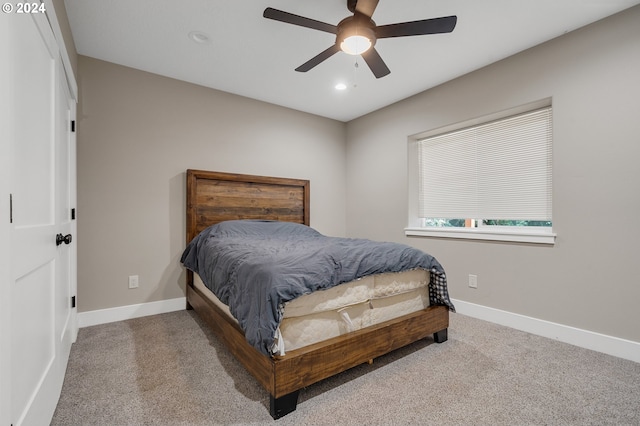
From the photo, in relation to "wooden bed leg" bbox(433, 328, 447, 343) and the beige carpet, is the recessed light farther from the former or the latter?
"wooden bed leg" bbox(433, 328, 447, 343)

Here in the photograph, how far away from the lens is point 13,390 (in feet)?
3.27

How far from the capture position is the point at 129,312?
2.90 m

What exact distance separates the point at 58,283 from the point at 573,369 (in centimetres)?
329

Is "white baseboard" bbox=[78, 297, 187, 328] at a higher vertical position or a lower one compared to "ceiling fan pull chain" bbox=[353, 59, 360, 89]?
lower

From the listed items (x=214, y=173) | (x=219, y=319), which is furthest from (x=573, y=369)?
(x=214, y=173)

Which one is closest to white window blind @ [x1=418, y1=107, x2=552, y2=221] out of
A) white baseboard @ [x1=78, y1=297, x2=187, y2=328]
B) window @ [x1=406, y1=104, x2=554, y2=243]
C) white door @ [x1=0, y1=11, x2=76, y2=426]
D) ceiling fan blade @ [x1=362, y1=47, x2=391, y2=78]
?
window @ [x1=406, y1=104, x2=554, y2=243]

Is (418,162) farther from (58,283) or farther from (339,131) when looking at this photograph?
(58,283)

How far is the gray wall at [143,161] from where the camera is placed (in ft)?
9.02

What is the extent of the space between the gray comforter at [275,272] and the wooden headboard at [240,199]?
0.67 m

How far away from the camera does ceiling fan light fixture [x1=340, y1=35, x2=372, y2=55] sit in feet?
6.31

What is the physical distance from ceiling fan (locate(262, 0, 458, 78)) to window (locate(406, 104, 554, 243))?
5.22 ft

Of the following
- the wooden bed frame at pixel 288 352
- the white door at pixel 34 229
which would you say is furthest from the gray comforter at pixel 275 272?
the white door at pixel 34 229

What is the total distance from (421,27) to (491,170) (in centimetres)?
183

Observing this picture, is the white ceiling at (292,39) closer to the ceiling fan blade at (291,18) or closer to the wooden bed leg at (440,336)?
the ceiling fan blade at (291,18)
